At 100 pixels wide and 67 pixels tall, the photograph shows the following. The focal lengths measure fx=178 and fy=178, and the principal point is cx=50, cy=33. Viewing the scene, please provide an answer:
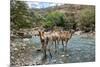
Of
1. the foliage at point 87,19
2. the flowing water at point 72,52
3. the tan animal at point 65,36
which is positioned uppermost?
the foliage at point 87,19

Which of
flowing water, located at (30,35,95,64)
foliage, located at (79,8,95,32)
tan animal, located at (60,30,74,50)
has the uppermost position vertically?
foliage, located at (79,8,95,32)

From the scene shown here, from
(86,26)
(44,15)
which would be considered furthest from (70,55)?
(44,15)

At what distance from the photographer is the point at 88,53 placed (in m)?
2.31

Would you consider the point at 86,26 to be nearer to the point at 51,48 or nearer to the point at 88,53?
the point at 88,53

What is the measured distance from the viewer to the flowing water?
2.12m

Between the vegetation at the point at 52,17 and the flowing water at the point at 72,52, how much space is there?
16cm

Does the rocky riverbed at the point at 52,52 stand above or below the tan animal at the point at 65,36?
below

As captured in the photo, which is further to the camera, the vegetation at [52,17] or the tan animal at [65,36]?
the tan animal at [65,36]

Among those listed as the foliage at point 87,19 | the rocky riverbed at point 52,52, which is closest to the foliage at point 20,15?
the rocky riverbed at point 52,52

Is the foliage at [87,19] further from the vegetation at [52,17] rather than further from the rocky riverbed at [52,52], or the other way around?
the rocky riverbed at [52,52]

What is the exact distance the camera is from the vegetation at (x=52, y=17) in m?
2.05

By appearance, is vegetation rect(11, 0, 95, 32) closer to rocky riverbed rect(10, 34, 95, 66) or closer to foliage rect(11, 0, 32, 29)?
foliage rect(11, 0, 32, 29)

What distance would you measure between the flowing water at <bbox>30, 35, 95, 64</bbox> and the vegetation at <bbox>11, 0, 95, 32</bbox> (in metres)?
0.16

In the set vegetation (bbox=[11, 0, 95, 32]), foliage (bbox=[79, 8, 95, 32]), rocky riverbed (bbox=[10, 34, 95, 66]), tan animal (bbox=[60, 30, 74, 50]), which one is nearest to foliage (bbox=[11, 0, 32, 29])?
vegetation (bbox=[11, 0, 95, 32])
